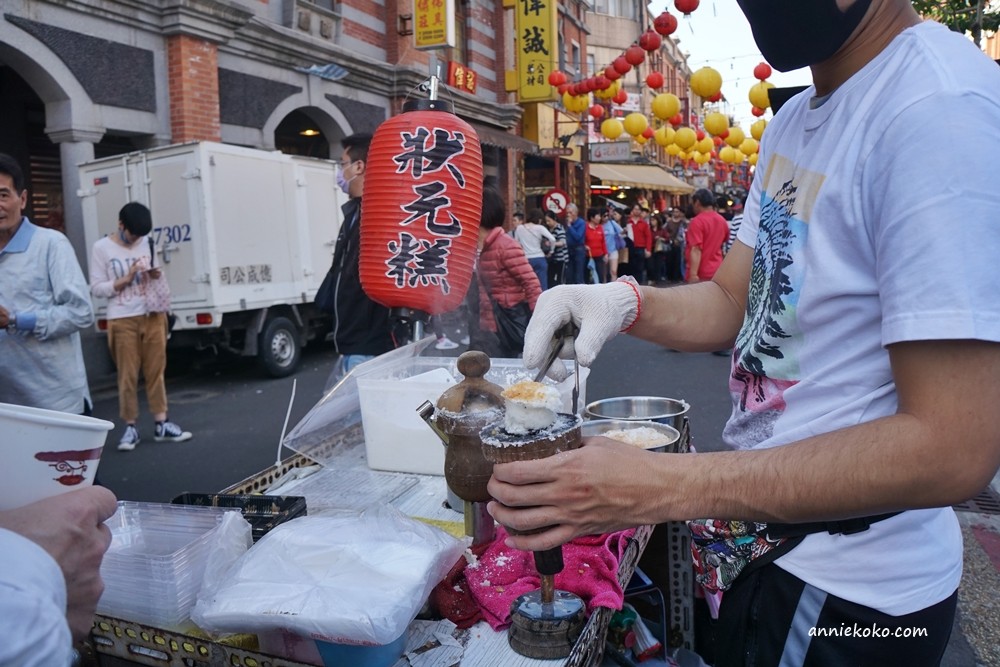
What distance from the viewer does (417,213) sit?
3057 mm

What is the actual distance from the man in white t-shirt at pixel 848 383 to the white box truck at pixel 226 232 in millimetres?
7338

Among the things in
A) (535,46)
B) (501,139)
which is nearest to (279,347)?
(501,139)

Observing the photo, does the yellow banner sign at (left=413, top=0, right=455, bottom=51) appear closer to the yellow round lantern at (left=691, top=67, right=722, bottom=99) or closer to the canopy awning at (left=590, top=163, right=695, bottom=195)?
the yellow round lantern at (left=691, top=67, right=722, bottom=99)

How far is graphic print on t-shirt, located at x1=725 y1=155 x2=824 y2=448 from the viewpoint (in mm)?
1165

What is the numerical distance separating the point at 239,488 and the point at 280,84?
1030cm

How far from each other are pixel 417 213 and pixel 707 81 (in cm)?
1002

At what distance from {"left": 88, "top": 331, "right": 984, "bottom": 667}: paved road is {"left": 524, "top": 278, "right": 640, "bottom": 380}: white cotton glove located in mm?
1978

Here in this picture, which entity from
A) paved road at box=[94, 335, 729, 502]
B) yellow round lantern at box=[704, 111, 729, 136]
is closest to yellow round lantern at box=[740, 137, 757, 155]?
yellow round lantern at box=[704, 111, 729, 136]

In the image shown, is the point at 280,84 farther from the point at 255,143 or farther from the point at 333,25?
the point at 333,25

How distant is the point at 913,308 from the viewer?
0.87m

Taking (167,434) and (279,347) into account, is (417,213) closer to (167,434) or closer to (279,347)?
(167,434)

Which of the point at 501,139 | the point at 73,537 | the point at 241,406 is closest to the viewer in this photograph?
the point at 73,537

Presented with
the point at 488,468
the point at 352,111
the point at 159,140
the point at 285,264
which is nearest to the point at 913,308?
the point at 488,468

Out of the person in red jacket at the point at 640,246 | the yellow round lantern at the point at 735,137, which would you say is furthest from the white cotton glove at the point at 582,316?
the yellow round lantern at the point at 735,137
